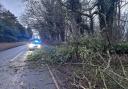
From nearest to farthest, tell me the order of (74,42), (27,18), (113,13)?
(74,42)
(113,13)
(27,18)

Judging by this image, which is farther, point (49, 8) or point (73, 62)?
point (49, 8)

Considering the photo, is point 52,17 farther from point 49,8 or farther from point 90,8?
point 90,8

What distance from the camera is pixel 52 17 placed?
3020 cm

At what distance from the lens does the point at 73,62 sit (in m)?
12.9

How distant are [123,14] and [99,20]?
116 inches

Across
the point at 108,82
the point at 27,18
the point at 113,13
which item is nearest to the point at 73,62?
the point at 108,82

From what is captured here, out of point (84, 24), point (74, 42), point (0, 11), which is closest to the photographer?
point (74, 42)

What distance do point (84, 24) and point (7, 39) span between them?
3927 centimetres

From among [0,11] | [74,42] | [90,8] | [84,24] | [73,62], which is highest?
[0,11]

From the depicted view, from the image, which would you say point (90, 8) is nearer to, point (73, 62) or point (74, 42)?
point (74, 42)

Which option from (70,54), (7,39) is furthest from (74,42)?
(7,39)

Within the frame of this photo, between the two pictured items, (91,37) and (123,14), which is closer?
(91,37)

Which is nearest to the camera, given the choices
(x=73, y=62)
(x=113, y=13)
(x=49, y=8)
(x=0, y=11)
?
(x=73, y=62)

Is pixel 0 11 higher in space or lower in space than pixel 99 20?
higher
